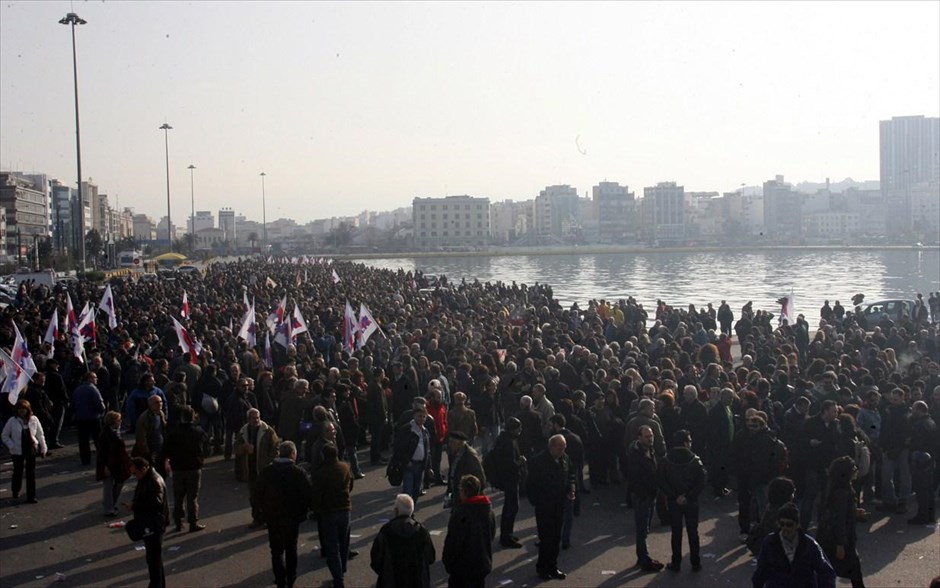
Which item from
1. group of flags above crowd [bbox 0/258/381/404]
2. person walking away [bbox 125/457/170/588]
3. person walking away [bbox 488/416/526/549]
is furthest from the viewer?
group of flags above crowd [bbox 0/258/381/404]

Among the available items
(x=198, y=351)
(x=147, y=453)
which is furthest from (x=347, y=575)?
(x=198, y=351)

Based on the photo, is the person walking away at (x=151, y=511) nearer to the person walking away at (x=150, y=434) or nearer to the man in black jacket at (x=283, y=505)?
the man in black jacket at (x=283, y=505)

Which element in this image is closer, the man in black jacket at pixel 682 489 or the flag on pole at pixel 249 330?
the man in black jacket at pixel 682 489

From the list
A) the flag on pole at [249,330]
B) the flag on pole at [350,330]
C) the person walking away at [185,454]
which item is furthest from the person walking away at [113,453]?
the flag on pole at [350,330]

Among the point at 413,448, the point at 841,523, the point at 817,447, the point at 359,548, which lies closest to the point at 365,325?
the point at 413,448

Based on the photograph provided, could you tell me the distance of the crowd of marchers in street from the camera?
7.77 metres

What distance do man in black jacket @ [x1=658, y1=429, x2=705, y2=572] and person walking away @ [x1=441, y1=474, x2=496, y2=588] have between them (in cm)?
226

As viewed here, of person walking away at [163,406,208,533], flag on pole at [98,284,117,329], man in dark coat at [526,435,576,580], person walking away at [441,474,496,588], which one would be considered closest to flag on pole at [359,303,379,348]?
flag on pole at [98,284,117,329]

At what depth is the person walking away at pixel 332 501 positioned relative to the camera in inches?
324

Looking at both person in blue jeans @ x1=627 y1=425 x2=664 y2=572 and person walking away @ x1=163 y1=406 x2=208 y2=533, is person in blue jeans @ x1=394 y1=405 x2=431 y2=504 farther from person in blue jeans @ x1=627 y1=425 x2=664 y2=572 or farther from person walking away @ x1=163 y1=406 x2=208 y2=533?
person in blue jeans @ x1=627 y1=425 x2=664 y2=572

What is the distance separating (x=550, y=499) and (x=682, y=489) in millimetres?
1206

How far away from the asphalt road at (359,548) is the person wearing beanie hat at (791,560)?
2.34 meters

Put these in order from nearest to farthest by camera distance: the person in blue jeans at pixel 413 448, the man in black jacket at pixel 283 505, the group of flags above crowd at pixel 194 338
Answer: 1. the man in black jacket at pixel 283 505
2. the person in blue jeans at pixel 413 448
3. the group of flags above crowd at pixel 194 338

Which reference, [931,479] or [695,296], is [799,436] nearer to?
[931,479]
